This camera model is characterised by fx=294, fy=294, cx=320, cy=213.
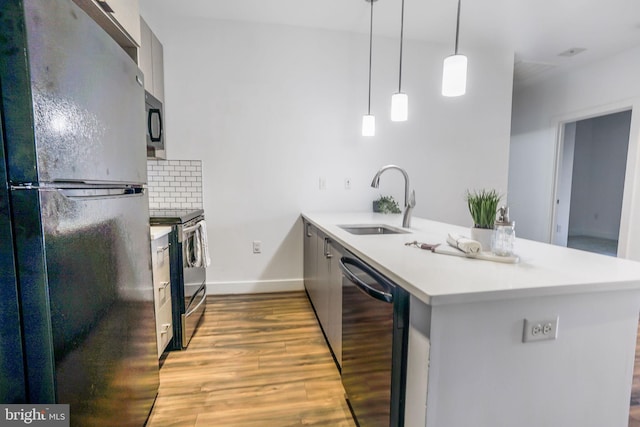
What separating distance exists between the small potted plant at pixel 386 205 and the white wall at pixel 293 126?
0.13m

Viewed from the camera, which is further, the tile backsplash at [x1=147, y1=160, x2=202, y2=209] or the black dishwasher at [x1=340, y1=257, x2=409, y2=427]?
the tile backsplash at [x1=147, y1=160, x2=202, y2=209]

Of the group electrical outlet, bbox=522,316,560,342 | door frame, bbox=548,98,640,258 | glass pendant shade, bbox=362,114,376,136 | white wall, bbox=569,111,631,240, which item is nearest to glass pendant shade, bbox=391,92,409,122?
glass pendant shade, bbox=362,114,376,136

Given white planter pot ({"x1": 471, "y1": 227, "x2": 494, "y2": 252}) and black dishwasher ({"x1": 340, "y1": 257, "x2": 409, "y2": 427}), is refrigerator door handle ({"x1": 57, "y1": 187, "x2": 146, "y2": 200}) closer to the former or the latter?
black dishwasher ({"x1": 340, "y1": 257, "x2": 409, "y2": 427})

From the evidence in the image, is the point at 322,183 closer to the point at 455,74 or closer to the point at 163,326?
the point at 455,74

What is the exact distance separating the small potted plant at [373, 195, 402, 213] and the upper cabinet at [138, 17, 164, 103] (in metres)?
2.22

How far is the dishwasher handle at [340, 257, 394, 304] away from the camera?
3.09 ft

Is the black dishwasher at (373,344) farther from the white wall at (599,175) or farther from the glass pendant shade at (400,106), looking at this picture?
the white wall at (599,175)

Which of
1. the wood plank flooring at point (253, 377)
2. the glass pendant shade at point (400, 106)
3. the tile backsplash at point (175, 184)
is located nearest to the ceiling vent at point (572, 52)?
the glass pendant shade at point (400, 106)

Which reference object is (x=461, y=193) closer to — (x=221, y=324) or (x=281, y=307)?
(x=281, y=307)

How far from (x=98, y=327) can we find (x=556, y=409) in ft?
4.68

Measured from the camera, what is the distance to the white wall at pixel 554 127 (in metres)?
3.30

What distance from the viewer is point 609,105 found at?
347 cm

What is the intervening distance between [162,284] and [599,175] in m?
8.50

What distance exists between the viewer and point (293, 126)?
9.62 ft
